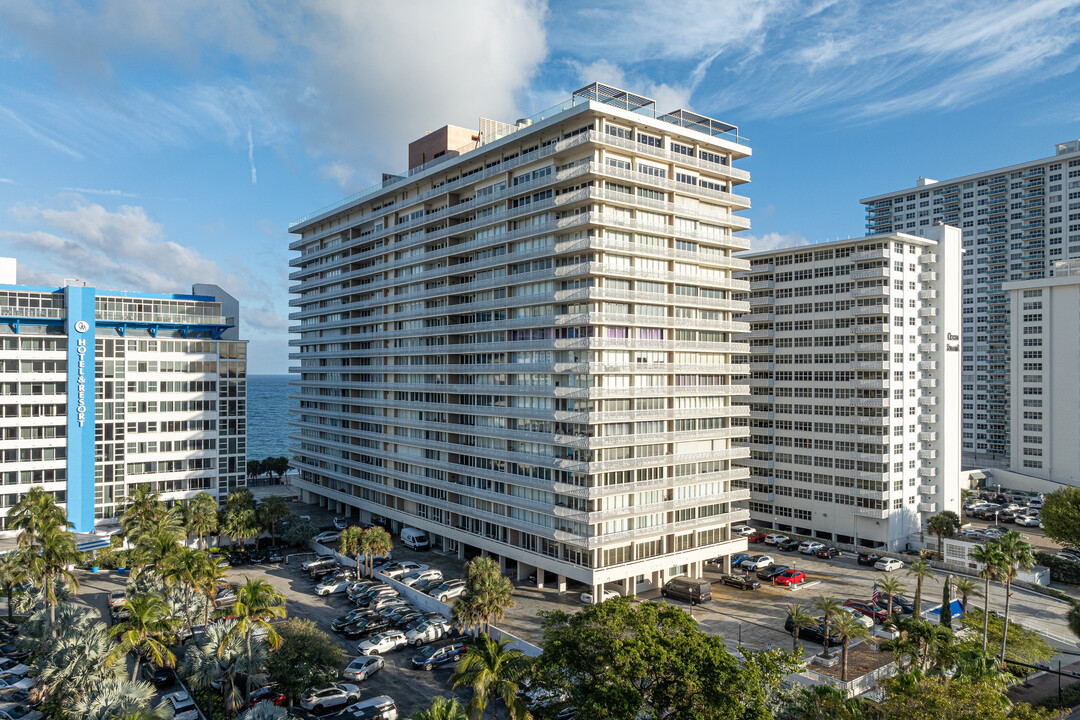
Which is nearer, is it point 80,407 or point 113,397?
point 80,407

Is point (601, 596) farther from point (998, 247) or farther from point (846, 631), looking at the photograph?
point (998, 247)

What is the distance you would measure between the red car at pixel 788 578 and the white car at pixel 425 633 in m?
40.2

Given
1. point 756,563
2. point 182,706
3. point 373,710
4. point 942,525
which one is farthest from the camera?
point 942,525

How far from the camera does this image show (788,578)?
78.4 meters

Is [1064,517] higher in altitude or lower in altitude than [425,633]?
higher

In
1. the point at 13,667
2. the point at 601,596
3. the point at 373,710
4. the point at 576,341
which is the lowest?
the point at 373,710

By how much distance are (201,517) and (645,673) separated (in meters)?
63.3

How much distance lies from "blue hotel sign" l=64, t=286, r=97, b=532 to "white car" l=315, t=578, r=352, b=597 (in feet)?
131

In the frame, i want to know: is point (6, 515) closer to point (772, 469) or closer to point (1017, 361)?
point (772, 469)

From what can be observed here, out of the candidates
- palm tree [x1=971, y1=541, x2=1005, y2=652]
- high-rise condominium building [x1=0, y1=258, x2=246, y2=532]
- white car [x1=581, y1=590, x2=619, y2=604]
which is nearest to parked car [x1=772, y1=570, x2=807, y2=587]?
palm tree [x1=971, y1=541, x2=1005, y2=652]

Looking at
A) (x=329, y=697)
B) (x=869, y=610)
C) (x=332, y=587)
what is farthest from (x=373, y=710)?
(x=869, y=610)

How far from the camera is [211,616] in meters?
52.7

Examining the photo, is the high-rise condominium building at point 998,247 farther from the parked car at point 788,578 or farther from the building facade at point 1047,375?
the parked car at point 788,578

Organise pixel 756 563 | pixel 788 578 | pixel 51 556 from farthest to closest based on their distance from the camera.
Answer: pixel 756 563 → pixel 788 578 → pixel 51 556
